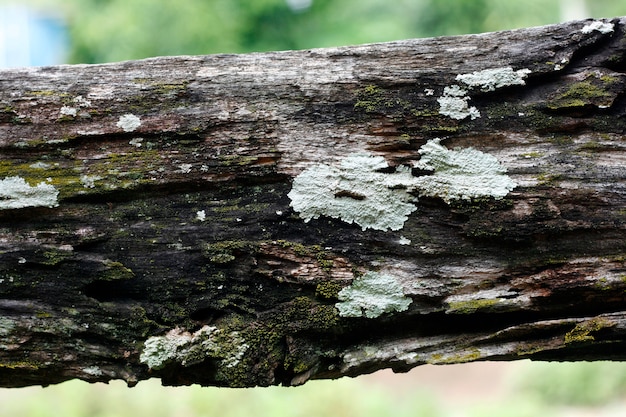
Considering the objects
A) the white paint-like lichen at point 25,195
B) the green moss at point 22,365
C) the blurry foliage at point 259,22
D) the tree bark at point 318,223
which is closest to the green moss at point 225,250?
the tree bark at point 318,223

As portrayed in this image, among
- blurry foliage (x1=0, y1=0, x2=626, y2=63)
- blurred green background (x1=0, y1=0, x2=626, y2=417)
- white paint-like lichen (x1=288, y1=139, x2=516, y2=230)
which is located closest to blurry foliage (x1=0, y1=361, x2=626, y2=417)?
blurred green background (x1=0, y1=0, x2=626, y2=417)

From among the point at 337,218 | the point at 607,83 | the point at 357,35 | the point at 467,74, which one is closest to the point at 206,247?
the point at 337,218

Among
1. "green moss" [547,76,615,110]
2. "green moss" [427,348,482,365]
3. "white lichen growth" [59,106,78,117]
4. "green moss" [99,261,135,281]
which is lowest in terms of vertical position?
"green moss" [427,348,482,365]

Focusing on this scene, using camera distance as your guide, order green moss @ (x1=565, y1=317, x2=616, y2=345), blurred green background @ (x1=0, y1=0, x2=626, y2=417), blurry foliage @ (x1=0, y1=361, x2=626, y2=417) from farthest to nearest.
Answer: blurred green background @ (x1=0, y1=0, x2=626, y2=417)
blurry foliage @ (x1=0, y1=361, x2=626, y2=417)
green moss @ (x1=565, y1=317, x2=616, y2=345)

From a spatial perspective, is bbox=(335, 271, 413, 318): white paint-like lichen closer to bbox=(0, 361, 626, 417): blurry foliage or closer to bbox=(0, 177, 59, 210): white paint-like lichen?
bbox=(0, 177, 59, 210): white paint-like lichen

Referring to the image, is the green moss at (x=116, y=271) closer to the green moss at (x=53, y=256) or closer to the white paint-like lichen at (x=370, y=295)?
the green moss at (x=53, y=256)

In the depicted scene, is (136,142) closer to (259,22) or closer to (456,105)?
(456,105)

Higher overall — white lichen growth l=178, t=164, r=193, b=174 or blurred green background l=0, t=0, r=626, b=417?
blurred green background l=0, t=0, r=626, b=417

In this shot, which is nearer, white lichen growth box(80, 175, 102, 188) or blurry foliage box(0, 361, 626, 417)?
white lichen growth box(80, 175, 102, 188)
